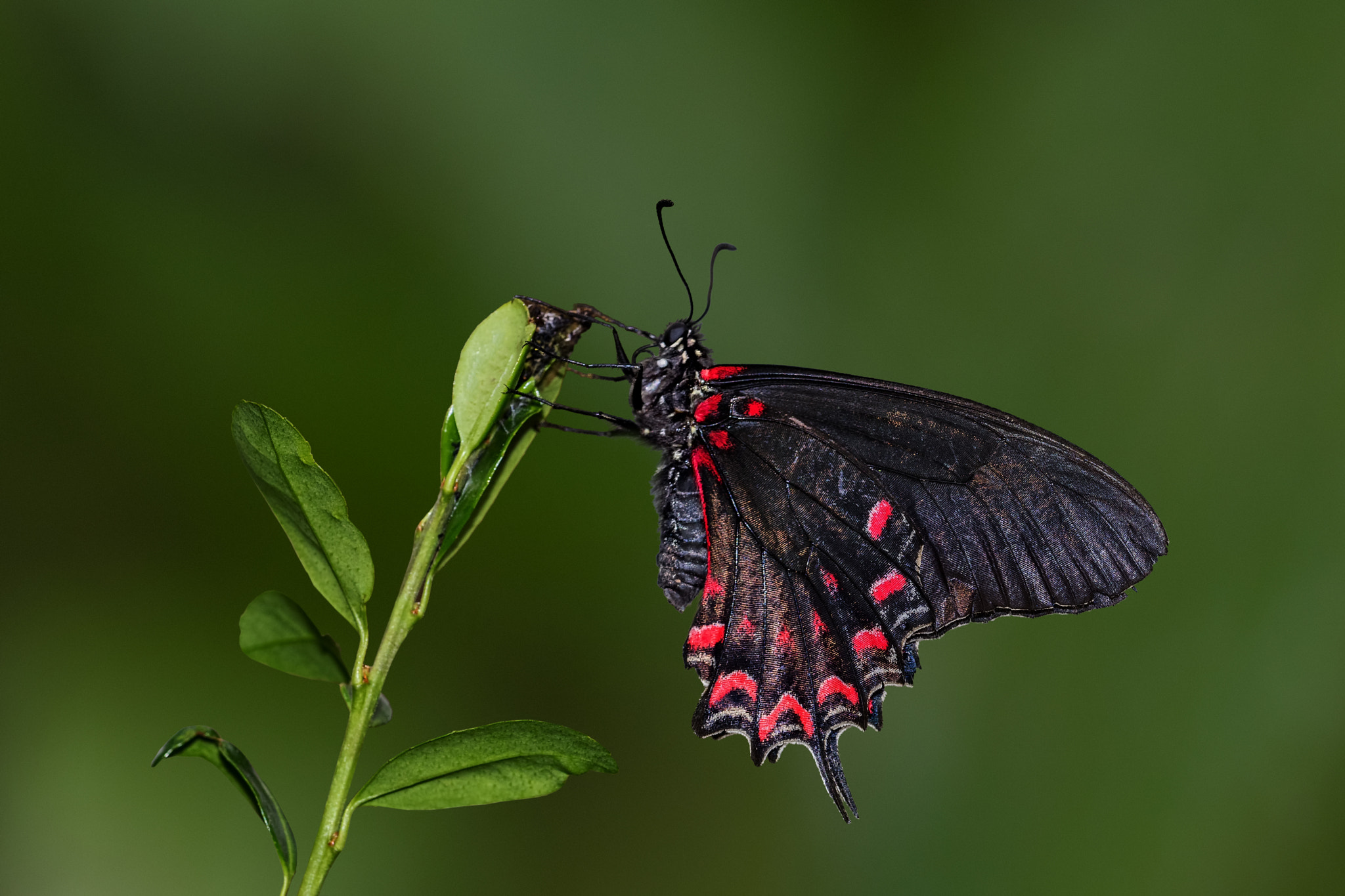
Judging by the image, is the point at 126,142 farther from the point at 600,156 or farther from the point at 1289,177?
the point at 1289,177

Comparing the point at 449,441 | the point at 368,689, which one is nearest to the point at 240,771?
the point at 368,689

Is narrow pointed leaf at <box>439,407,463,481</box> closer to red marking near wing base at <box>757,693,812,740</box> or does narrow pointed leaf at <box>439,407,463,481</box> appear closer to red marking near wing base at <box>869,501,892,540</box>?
red marking near wing base at <box>757,693,812,740</box>

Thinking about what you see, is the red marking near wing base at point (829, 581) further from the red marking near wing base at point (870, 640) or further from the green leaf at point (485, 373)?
the green leaf at point (485, 373)

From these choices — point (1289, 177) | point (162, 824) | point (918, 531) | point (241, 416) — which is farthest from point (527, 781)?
point (1289, 177)

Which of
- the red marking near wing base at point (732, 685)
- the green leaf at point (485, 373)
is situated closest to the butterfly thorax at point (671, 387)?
the red marking near wing base at point (732, 685)

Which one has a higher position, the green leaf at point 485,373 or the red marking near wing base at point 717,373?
the red marking near wing base at point 717,373

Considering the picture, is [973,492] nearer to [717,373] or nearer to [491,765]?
[717,373]

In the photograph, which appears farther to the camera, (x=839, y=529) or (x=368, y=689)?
(x=839, y=529)
